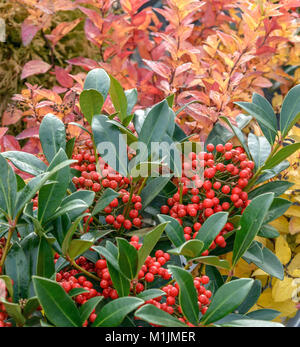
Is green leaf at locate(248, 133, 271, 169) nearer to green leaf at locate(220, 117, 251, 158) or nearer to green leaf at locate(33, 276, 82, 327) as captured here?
green leaf at locate(220, 117, 251, 158)

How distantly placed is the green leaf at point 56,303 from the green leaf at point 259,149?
340mm

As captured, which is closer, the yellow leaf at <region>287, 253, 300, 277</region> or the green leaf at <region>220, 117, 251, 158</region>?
the green leaf at <region>220, 117, 251, 158</region>

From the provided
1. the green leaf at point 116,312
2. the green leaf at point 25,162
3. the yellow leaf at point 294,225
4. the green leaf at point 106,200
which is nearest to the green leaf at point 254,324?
the green leaf at point 116,312

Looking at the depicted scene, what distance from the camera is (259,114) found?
65 cm

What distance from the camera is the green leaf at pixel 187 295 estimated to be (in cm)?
47

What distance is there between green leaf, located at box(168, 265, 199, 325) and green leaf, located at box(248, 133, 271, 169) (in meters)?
0.24

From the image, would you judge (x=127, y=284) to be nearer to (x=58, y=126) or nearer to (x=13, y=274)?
(x=13, y=274)

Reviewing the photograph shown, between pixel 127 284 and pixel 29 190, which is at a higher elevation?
pixel 29 190

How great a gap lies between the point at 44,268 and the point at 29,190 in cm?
10

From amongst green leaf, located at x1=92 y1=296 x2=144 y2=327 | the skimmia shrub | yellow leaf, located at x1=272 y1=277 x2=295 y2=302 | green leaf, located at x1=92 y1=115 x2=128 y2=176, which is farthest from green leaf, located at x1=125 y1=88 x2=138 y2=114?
yellow leaf, located at x1=272 y1=277 x2=295 y2=302

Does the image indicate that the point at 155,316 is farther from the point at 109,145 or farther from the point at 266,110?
the point at 266,110

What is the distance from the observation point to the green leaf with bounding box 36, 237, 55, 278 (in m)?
0.52

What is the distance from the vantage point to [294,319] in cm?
97
